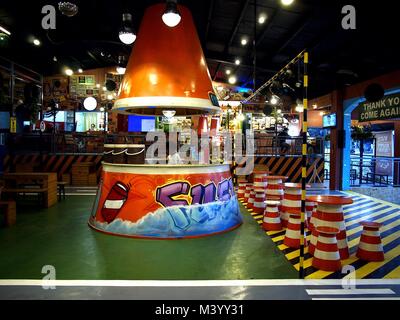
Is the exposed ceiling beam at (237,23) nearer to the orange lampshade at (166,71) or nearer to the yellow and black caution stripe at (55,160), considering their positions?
the orange lampshade at (166,71)

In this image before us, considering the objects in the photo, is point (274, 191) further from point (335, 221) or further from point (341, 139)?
point (341, 139)

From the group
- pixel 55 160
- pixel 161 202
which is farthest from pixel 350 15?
pixel 55 160

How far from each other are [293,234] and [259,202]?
9.14 ft

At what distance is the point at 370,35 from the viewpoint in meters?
9.32

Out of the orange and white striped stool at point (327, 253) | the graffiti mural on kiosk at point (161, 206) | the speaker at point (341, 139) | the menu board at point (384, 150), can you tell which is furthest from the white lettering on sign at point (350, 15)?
the menu board at point (384, 150)

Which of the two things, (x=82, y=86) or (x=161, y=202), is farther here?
(x=82, y=86)

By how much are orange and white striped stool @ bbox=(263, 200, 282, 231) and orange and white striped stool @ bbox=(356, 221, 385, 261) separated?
1.79 metres

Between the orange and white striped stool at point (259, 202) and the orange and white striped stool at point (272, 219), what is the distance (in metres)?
1.46

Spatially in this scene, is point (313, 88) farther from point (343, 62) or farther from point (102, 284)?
point (102, 284)

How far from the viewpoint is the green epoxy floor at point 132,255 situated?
14.4ft

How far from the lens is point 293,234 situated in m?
5.67

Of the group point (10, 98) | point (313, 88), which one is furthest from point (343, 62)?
point (10, 98)

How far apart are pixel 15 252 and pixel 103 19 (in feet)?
35.9

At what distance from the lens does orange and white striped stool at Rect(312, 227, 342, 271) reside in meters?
4.66
